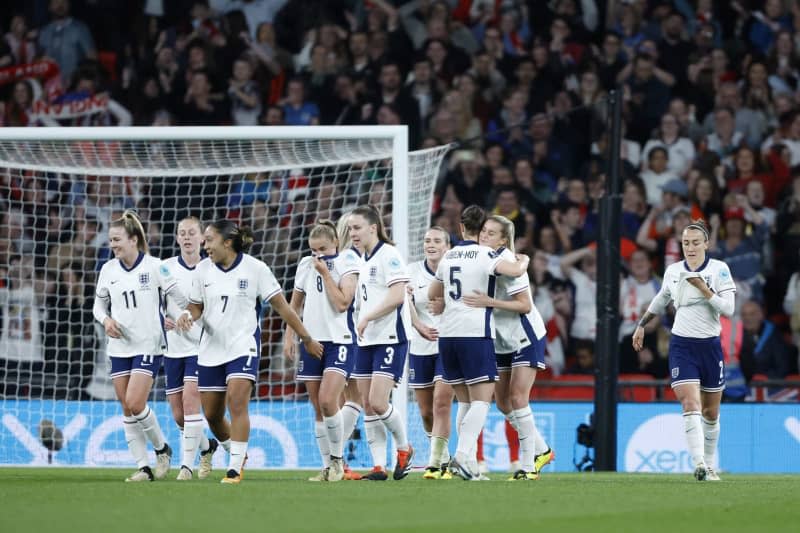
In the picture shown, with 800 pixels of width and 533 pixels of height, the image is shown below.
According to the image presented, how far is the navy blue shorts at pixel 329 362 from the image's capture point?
34.9ft

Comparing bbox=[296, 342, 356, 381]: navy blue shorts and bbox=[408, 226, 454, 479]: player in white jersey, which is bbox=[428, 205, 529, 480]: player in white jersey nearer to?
bbox=[296, 342, 356, 381]: navy blue shorts

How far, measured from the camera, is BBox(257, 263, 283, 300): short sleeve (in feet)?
33.3

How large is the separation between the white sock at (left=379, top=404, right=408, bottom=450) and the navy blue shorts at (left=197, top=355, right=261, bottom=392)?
1112mm

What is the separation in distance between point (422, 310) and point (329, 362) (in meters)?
1.80

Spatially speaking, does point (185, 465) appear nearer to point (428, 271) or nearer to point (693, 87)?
point (428, 271)

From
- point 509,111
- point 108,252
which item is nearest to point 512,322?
point 108,252

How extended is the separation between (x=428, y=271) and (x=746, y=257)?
6.42 meters

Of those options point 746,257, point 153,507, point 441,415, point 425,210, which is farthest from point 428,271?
point 746,257

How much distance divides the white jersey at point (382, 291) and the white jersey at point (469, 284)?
40 cm

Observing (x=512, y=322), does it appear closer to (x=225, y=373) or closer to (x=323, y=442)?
(x=323, y=442)

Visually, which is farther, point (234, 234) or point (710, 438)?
point (710, 438)

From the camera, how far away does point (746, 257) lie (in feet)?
55.9

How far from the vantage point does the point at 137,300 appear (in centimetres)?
1083

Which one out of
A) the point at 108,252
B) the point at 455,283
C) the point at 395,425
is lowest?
the point at 395,425
